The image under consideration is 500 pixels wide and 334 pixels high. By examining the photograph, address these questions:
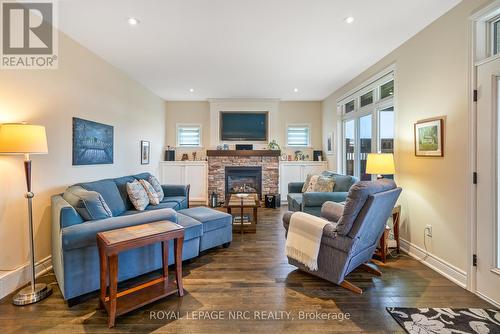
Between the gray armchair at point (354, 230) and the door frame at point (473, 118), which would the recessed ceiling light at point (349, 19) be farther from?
the gray armchair at point (354, 230)

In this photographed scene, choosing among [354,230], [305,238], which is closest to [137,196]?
[305,238]

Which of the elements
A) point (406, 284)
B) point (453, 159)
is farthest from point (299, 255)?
point (453, 159)

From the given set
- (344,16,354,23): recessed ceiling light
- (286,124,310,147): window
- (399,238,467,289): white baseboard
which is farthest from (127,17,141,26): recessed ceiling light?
(286,124,310,147): window

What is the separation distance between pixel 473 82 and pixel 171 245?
3564 millimetres

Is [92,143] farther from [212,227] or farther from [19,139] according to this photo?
[212,227]

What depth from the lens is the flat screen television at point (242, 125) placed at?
6.50 m

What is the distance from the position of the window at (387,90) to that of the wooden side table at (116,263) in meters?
3.69

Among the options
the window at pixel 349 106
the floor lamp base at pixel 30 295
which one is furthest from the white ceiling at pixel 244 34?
the floor lamp base at pixel 30 295

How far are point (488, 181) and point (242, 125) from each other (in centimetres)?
512

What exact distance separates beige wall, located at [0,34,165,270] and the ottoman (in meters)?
1.55

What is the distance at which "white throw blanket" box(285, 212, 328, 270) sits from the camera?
2.35m

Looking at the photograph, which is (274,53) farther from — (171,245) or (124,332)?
(124,332)

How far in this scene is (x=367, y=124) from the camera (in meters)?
4.43

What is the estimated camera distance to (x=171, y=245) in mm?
2795
